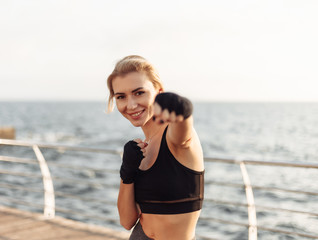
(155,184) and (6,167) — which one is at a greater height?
(155,184)

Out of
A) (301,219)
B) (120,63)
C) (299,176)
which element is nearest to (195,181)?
(120,63)

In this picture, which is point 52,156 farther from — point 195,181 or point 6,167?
point 195,181

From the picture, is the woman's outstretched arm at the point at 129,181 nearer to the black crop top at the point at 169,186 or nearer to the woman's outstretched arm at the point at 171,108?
the black crop top at the point at 169,186

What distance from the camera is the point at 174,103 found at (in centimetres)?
94

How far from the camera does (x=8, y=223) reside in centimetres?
392

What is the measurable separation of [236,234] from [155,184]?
25.7 feet

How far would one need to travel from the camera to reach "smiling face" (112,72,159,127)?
1348mm

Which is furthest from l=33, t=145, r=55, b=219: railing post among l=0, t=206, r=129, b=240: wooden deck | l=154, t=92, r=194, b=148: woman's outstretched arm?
l=154, t=92, r=194, b=148: woman's outstretched arm

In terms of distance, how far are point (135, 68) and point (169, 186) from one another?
47 cm

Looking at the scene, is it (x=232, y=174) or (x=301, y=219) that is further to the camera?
(x=232, y=174)

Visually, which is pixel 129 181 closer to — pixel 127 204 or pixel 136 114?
pixel 127 204

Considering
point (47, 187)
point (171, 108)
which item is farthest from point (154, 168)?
point (47, 187)

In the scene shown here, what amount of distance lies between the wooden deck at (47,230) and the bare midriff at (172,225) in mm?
2303

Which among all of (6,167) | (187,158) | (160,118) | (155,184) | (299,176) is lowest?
(6,167)
